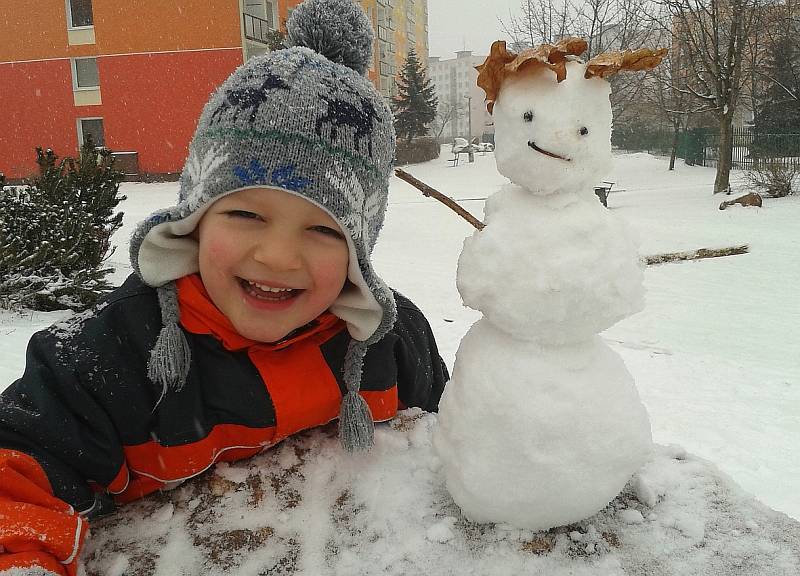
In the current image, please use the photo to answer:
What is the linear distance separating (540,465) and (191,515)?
2.37 feet

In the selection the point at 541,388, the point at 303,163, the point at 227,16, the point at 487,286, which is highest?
the point at 227,16

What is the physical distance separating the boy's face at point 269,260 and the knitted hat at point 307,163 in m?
0.03

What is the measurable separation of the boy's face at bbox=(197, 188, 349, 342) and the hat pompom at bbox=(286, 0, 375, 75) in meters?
0.49

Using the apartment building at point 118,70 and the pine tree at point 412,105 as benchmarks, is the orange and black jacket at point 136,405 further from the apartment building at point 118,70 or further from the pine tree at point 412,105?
the pine tree at point 412,105

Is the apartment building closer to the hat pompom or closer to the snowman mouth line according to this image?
the hat pompom

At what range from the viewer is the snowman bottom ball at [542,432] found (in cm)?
106

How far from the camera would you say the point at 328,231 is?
4.55ft

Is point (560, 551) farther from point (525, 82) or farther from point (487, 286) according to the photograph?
point (525, 82)

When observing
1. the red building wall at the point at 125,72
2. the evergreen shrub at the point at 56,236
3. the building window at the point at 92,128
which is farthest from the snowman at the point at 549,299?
the building window at the point at 92,128

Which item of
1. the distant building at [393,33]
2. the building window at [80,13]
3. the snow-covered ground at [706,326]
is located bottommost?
the snow-covered ground at [706,326]

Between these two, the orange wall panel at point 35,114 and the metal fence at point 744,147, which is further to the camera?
the orange wall panel at point 35,114

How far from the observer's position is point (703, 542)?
112cm

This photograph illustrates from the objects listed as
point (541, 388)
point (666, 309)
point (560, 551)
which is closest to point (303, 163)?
point (541, 388)

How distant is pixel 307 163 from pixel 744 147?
24159mm
